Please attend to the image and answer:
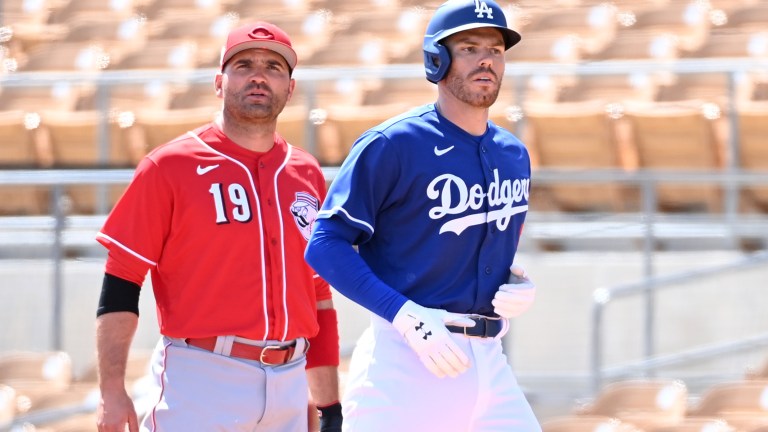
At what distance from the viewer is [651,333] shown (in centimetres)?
686

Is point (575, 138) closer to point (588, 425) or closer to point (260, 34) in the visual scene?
point (588, 425)

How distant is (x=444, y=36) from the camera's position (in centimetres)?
354

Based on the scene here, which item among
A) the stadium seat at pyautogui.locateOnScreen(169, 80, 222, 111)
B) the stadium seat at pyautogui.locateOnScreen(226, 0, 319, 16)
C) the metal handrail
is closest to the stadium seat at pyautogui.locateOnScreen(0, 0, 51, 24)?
the stadium seat at pyautogui.locateOnScreen(226, 0, 319, 16)

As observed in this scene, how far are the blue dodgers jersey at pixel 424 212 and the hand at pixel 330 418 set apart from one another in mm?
575

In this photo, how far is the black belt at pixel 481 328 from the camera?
3408mm

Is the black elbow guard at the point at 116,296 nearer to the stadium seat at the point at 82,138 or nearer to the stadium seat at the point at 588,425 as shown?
the stadium seat at the point at 588,425

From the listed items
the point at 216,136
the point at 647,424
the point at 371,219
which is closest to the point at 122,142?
the point at 647,424

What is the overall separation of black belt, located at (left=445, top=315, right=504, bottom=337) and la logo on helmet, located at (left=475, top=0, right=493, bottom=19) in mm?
750

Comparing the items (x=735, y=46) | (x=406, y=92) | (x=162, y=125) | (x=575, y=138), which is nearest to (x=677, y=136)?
(x=575, y=138)

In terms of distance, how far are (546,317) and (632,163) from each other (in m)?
1.49

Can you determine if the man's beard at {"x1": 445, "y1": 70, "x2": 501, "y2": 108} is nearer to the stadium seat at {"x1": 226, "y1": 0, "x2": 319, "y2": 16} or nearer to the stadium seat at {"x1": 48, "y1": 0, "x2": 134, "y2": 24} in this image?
the stadium seat at {"x1": 226, "y1": 0, "x2": 319, "y2": 16}

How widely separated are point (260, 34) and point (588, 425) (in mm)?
2376

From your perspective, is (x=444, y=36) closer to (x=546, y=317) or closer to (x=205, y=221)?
(x=205, y=221)

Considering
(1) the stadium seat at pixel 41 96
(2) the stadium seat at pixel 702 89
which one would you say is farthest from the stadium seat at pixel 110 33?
(2) the stadium seat at pixel 702 89
